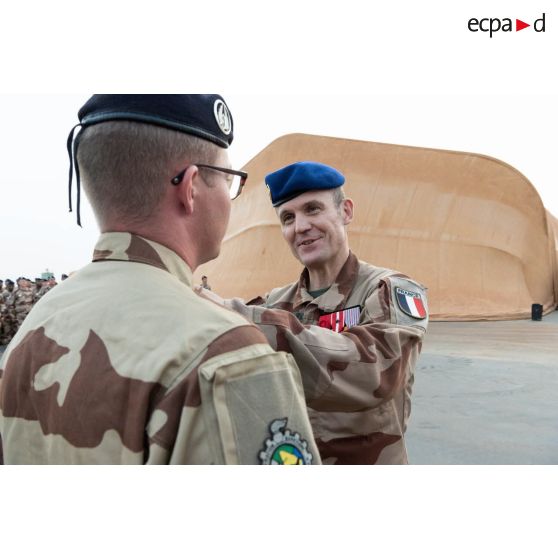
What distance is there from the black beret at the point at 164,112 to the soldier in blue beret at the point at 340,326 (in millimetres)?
512

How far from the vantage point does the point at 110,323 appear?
2.62ft

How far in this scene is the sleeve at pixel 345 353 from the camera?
1287mm

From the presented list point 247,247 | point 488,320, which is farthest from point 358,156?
point 488,320

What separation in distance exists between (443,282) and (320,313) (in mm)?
11396

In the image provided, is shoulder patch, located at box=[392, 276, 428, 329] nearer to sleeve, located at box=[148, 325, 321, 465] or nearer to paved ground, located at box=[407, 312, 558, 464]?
sleeve, located at box=[148, 325, 321, 465]

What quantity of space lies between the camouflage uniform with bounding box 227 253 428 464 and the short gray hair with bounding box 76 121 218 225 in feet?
1.59

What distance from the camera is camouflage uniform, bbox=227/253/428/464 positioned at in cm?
131

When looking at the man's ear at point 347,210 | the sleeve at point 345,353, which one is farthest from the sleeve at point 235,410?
the man's ear at point 347,210

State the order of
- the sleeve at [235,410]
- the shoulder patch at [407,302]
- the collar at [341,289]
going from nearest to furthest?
the sleeve at [235,410]
the shoulder patch at [407,302]
the collar at [341,289]

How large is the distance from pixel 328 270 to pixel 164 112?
52.3 inches

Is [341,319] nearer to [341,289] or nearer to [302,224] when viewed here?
[341,289]

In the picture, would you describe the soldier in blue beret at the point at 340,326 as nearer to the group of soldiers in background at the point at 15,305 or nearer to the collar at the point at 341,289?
the collar at the point at 341,289

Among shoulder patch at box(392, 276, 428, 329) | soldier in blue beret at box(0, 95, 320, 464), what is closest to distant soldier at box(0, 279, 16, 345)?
shoulder patch at box(392, 276, 428, 329)

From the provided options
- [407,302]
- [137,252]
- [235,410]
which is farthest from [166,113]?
[407,302]
